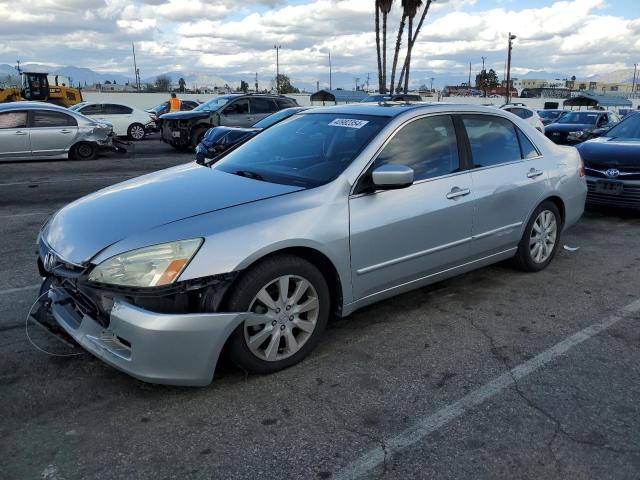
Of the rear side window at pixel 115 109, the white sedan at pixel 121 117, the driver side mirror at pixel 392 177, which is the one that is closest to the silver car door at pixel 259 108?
the white sedan at pixel 121 117

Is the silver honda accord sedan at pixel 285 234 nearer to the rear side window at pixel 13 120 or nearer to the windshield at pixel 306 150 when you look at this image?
the windshield at pixel 306 150

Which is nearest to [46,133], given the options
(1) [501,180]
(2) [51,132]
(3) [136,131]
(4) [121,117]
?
(2) [51,132]

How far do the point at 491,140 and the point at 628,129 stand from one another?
5.23m

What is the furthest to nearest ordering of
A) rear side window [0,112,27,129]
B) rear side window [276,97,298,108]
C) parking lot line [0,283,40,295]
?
rear side window [276,97,298,108]
rear side window [0,112,27,129]
parking lot line [0,283,40,295]

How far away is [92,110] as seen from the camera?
63.2ft

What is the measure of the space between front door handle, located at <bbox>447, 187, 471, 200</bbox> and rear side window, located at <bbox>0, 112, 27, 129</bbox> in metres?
11.6

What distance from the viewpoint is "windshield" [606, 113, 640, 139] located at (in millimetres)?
8406

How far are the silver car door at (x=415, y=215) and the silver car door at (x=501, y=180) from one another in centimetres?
18

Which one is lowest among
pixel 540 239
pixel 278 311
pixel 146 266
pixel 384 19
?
pixel 540 239

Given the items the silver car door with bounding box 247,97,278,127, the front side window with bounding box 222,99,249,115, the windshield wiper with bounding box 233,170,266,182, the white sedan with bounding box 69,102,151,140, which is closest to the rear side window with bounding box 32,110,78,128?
the front side window with bounding box 222,99,249,115

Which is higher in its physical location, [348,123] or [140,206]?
[348,123]

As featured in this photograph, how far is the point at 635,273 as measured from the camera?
17.5 ft

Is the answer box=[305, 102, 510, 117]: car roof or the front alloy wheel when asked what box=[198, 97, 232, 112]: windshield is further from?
the front alloy wheel

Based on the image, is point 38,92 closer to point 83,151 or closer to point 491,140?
point 83,151
